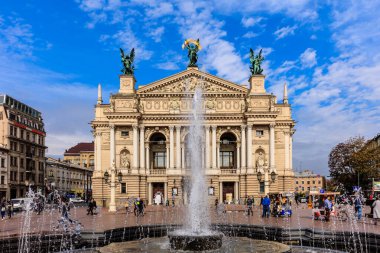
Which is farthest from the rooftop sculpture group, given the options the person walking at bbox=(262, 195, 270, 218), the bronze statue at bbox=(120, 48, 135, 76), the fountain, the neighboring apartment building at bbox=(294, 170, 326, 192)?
the neighboring apartment building at bbox=(294, 170, 326, 192)

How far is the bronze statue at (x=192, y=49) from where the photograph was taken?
7081 cm

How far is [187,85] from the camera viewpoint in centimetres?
6800

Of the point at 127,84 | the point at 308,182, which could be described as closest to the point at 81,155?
the point at 127,84

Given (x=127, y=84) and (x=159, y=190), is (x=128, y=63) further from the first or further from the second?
(x=159, y=190)

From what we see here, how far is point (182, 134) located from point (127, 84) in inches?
470

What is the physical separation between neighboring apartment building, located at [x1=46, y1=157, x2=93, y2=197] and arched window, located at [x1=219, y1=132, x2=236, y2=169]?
44758 millimetres

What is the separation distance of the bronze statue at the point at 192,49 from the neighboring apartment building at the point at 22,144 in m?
37.6

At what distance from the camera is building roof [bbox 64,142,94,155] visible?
496 feet

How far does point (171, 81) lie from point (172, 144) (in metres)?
10.0

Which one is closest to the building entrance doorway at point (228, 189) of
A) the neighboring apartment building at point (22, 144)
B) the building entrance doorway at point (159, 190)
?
the building entrance doorway at point (159, 190)

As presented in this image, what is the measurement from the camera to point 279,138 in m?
70.1

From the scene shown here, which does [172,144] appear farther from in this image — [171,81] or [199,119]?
[199,119]

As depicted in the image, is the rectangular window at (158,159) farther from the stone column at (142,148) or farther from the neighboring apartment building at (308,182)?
the neighboring apartment building at (308,182)

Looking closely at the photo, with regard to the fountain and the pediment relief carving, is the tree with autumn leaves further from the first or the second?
the fountain
